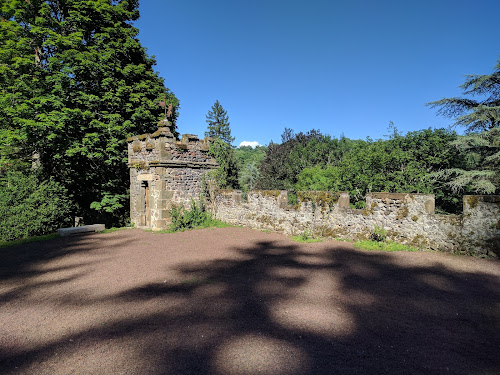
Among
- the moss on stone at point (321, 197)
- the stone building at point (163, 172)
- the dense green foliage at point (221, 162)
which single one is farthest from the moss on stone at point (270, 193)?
the stone building at point (163, 172)

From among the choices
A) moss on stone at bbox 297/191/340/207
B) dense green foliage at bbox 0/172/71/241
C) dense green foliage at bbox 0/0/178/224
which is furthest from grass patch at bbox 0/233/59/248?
moss on stone at bbox 297/191/340/207

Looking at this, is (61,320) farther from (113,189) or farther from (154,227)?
(113,189)

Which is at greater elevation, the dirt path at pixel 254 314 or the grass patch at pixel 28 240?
the grass patch at pixel 28 240

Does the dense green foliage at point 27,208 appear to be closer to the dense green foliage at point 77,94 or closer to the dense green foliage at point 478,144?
the dense green foliage at point 77,94

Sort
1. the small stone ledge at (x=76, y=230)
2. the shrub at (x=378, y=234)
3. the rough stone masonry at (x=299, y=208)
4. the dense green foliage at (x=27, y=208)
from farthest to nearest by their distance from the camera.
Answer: the small stone ledge at (x=76, y=230)
the dense green foliage at (x=27, y=208)
the shrub at (x=378, y=234)
the rough stone masonry at (x=299, y=208)

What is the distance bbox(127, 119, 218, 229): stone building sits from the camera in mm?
11148

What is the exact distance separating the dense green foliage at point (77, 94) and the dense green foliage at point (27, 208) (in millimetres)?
2473

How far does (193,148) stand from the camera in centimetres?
1216

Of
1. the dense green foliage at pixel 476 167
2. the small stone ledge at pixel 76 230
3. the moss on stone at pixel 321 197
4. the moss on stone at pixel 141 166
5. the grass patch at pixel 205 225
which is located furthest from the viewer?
the moss on stone at pixel 141 166

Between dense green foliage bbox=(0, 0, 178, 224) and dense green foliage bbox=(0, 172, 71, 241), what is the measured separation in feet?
8.11

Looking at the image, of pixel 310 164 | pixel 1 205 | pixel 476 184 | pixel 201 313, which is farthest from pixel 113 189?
pixel 476 184

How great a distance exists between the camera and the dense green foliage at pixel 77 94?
12531 millimetres

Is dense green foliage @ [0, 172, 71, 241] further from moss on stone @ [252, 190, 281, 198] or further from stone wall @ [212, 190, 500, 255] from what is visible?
moss on stone @ [252, 190, 281, 198]

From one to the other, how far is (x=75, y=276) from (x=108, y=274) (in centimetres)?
70
